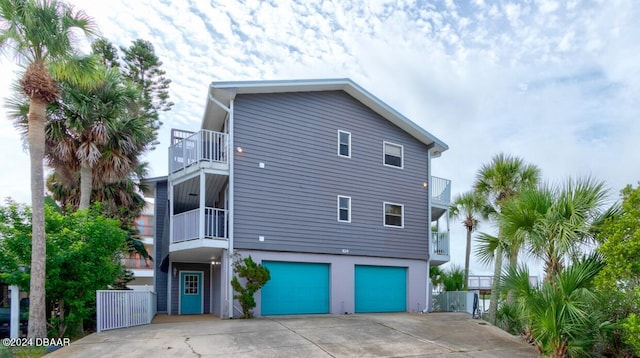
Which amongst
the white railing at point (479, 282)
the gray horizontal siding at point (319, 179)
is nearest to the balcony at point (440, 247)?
the gray horizontal siding at point (319, 179)

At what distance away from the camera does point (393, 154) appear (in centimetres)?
1855

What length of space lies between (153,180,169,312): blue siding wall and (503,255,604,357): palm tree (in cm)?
1532

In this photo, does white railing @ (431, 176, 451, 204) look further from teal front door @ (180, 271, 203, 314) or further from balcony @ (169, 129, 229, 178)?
teal front door @ (180, 271, 203, 314)

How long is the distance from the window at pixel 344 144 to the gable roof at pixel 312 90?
67.2 inches

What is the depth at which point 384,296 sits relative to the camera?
17.3m

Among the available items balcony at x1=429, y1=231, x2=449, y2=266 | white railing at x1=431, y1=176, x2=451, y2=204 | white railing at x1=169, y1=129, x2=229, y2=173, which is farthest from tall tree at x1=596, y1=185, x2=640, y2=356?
white railing at x1=431, y1=176, x2=451, y2=204

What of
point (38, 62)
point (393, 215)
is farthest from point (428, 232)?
point (38, 62)

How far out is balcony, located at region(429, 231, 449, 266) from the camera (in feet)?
63.1

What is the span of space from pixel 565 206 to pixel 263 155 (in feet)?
31.5

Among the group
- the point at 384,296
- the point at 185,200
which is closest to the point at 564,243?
the point at 384,296

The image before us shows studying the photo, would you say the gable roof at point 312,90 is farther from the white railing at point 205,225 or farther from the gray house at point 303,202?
the white railing at point 205,225

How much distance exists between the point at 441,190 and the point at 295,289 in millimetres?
8721

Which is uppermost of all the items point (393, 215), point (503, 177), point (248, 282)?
point (503, 177)

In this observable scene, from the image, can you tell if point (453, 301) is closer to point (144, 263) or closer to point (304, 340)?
point (304, 340)
